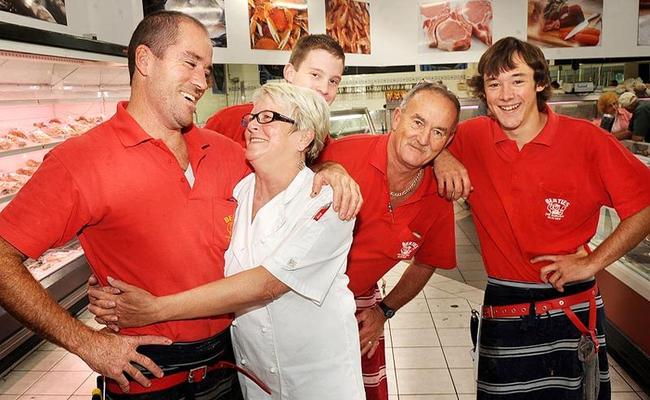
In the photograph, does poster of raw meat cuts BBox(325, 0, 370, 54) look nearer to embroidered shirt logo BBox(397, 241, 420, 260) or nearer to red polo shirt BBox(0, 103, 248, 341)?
embroidered shirt logo BBox(397, 241, 420, 260)

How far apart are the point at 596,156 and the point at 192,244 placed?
5.55 ft

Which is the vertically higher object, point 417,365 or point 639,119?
point 639,119

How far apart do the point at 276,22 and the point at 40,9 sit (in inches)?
86.2

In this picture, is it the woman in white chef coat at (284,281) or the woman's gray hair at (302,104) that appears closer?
the woman in white chef coat at (284,281)

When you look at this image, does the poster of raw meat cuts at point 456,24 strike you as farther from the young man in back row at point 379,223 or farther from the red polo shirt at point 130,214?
the red polo shirt at point 130,214

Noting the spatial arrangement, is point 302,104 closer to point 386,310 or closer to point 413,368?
point 386,310

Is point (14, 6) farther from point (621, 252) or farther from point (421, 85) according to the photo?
point (621, 252)

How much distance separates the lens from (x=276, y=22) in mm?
5207

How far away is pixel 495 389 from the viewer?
2.39 meters

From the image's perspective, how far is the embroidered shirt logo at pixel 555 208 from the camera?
2197mm

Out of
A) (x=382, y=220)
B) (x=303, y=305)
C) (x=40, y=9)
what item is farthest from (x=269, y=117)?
(x=40, y=9)

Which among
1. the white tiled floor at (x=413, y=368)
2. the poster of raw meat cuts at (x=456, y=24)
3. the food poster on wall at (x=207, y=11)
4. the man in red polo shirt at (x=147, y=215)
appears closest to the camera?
the man in red polo shirt at (x=147, y=215)

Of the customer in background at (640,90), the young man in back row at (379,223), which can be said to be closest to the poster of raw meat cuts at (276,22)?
the young man in back row at (379,223)

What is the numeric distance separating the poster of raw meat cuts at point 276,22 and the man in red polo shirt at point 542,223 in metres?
3.20
